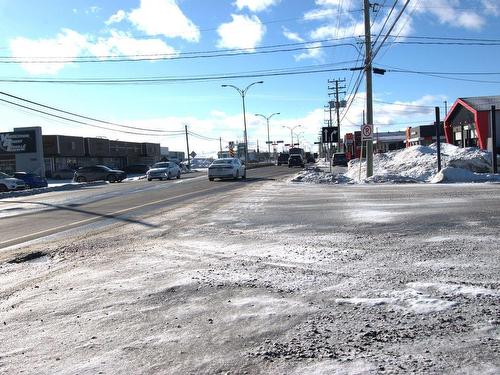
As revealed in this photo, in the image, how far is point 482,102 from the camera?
45.2 metres

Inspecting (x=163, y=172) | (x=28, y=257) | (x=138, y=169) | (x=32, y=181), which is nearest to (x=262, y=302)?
(x=28, y=257)

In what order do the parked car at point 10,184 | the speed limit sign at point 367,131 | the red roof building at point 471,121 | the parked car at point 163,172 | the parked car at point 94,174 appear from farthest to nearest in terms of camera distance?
1. the parked car at point 94,174
2. the red roof building at point 471,121
3. the parked car at point 163,172
4. the parked car at point 10,184
5. the speed limit sign at point 367,131

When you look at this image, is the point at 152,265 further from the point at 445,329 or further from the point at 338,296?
the point at 445,329

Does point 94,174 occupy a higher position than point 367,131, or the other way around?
point 367,131

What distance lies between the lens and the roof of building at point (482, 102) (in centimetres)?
4325

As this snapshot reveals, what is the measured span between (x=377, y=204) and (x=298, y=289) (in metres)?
9.15

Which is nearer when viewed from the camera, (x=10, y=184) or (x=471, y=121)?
(x=10, y=184)

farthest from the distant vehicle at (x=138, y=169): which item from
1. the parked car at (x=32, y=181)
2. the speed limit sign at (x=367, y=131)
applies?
the speed limit sign at (x=367, y=131)

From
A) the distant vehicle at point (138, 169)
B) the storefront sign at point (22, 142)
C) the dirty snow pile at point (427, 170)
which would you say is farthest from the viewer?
the distant vehicle at point (138, 169)

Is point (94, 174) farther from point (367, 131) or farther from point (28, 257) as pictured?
point (28, 257)

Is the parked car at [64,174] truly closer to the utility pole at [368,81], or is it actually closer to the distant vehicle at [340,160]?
the distant vehicle at [340,160]

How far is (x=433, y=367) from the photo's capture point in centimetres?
364

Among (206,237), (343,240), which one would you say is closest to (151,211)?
(206,237)

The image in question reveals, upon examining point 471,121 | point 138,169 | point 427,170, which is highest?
point 471,121
